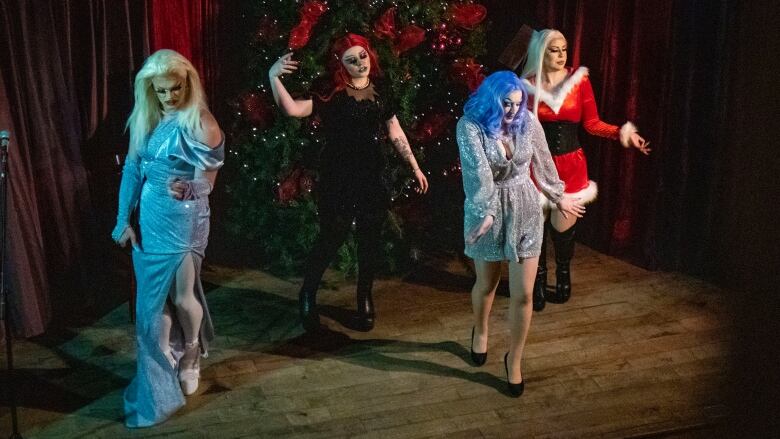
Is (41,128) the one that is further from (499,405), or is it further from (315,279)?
(499,405)

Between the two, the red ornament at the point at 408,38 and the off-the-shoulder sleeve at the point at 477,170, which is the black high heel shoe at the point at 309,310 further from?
the red ornament at the point at 408,38

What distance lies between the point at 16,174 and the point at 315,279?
59.7 inches

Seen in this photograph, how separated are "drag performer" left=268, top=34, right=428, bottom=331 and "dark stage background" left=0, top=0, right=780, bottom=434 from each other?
1020mm

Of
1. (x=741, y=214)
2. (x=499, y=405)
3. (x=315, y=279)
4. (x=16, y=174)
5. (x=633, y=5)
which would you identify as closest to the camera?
(x=741, y=214)

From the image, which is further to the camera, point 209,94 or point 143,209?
point 209,94

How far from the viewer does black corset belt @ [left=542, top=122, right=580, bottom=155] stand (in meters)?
4.30

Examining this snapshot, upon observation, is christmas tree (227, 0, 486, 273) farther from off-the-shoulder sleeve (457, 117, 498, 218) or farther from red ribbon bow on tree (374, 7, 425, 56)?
off-the-shoulder sleeve (457, 117, 498, 218)

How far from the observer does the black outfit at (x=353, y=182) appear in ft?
12.9

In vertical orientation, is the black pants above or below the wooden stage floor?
above

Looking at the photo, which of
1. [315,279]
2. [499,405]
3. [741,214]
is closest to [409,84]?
[315,279]

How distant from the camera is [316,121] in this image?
14.9 ft

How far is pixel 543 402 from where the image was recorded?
3564 millimetres

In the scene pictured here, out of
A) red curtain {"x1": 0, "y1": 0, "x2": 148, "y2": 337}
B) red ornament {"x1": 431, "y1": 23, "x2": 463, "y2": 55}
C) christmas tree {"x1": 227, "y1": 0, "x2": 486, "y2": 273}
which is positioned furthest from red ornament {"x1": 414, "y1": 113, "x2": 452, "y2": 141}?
red curtain {"x1": 0, "y1": 0, "x2": 148, "y2": 337}

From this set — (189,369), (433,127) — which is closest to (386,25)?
(433,127)
